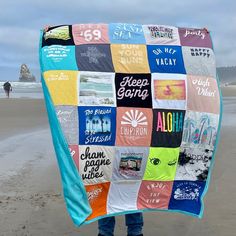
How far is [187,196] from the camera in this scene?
159 inches

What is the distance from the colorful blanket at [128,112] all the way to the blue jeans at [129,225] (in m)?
0.14

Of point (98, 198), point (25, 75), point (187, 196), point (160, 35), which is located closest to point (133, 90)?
point (160, 35)

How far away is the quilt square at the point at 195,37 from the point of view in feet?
12.8

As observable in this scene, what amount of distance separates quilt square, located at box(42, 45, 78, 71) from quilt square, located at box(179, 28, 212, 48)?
0.93m

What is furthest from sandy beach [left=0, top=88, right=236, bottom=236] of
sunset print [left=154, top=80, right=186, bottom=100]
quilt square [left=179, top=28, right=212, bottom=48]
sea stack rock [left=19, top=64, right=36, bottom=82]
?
sea stack rock [left=19, top=64, right=36, bottom=82]

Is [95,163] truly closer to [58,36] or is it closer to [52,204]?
[58,36]

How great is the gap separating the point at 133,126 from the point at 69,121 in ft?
1.70

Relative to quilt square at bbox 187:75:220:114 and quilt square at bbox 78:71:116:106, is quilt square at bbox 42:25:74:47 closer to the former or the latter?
quilt square at bbox 78:71:116:106

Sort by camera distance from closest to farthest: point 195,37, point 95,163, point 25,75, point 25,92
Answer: point 95,163 → point 195,37 → point 25,92 → point 25,75

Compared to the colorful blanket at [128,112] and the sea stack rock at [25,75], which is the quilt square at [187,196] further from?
the sea stack rock at [25,75]

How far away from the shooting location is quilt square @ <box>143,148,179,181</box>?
12.6 feet

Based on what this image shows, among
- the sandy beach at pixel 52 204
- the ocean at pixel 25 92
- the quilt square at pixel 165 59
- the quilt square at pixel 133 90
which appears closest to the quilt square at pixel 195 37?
the quilt square at pixel 165 59

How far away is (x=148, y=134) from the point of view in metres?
3.81

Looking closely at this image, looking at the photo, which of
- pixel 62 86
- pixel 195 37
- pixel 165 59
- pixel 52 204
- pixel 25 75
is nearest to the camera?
pixel 62 86
